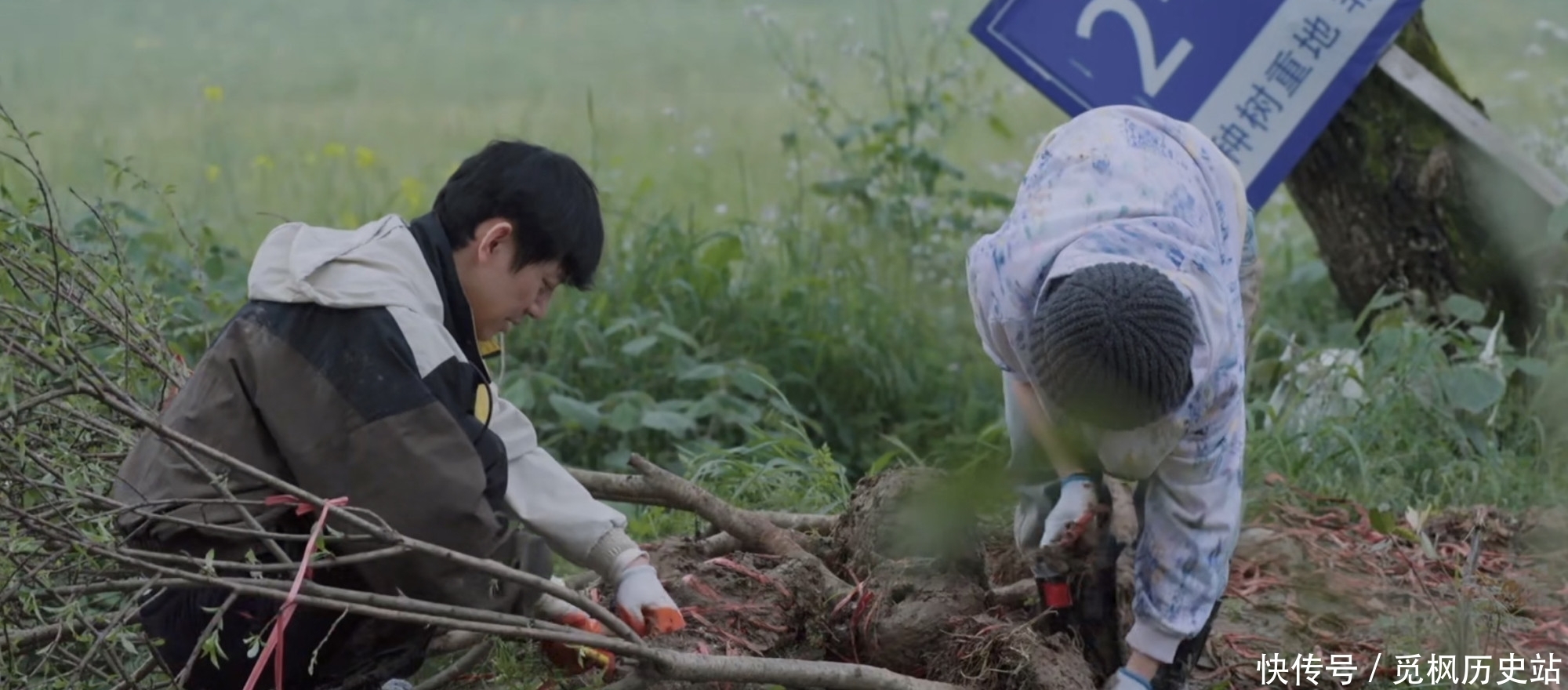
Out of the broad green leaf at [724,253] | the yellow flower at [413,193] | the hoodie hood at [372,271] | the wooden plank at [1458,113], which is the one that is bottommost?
the yellow flower at [413,193]

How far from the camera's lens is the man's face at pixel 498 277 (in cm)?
279

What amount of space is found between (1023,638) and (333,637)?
1.10m

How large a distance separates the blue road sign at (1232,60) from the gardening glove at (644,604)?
2.17 m

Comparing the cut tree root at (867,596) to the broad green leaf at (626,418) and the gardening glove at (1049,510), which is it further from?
the broad green leaf at (626,418)

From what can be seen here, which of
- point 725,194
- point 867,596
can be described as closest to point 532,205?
point 867,596

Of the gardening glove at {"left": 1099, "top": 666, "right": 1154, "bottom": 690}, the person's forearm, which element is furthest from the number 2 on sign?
the gardening glove at {"left": 1099, "top": 666, "right": 1154, "bottom": 690}

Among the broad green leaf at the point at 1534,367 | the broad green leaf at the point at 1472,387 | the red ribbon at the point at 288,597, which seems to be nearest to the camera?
the red ribbon at the point at 288,597

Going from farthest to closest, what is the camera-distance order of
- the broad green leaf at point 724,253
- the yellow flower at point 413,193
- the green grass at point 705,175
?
the yellow flower at point 413,193
the broad green leaf at point 724,253
the green grass at point 705,175

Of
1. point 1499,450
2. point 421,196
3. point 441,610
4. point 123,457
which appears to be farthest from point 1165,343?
point 421,196

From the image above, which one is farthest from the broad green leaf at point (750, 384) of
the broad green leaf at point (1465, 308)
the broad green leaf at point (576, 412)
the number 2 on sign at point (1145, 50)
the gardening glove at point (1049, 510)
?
the broad green leaf at point (1465, 308)

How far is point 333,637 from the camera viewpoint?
2791mm

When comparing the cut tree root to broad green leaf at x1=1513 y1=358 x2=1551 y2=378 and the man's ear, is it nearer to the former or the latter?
the man's ear

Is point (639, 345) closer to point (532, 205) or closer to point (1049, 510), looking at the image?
point (1049, 510)

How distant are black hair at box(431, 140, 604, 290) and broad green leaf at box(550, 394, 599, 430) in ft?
6.46
